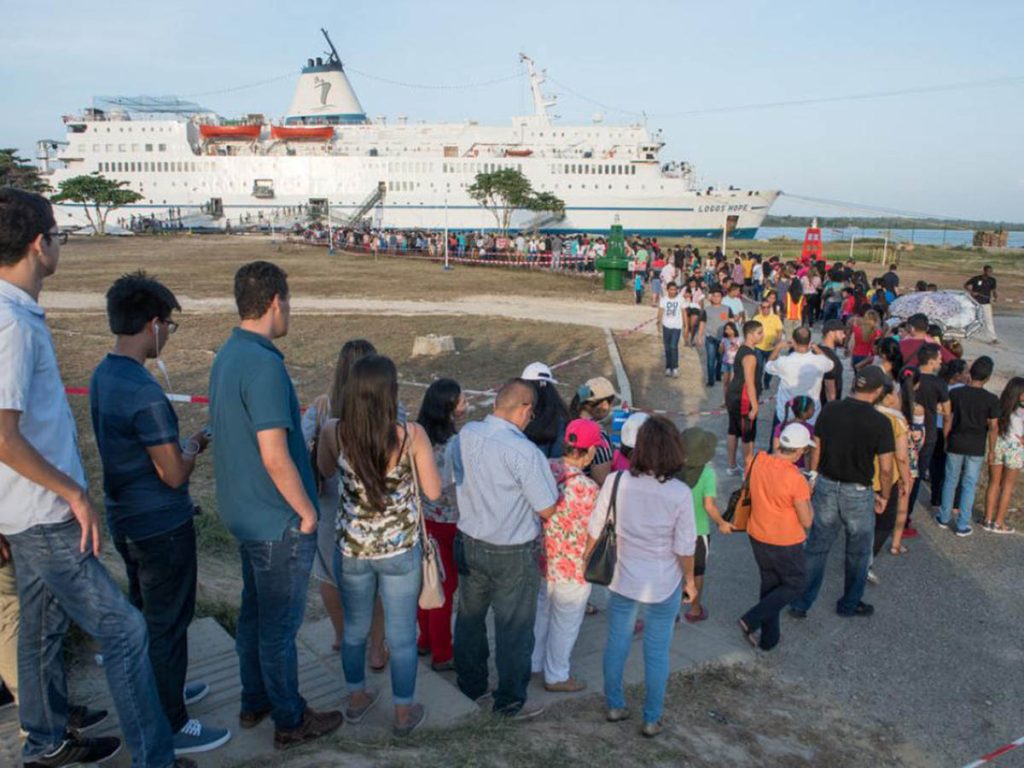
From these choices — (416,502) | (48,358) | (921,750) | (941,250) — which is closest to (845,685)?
(921,750)

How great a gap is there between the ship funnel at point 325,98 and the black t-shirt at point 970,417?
66.2 m

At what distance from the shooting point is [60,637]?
9.10 feet

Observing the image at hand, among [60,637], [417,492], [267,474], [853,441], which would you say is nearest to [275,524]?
[267,474]

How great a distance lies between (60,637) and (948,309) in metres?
15.9

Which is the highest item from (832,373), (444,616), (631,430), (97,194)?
(97,194)

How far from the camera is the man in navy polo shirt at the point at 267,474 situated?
2727 millimetres

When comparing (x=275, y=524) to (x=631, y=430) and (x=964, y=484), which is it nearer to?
(x=631, y=430)

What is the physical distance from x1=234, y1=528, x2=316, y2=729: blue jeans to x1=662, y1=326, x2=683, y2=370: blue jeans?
30.1 feet

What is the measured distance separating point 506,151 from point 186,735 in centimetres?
5955

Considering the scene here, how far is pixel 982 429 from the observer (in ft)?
19.6

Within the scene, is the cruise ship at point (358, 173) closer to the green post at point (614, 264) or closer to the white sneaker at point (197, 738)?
the green post at point (614, 264)

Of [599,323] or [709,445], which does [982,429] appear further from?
[599,323]

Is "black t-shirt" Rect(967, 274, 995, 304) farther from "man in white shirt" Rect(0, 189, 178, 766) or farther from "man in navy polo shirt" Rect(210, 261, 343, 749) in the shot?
"man in white shirt" Rect(0, 189, 178, 766)

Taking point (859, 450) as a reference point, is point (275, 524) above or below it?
above
